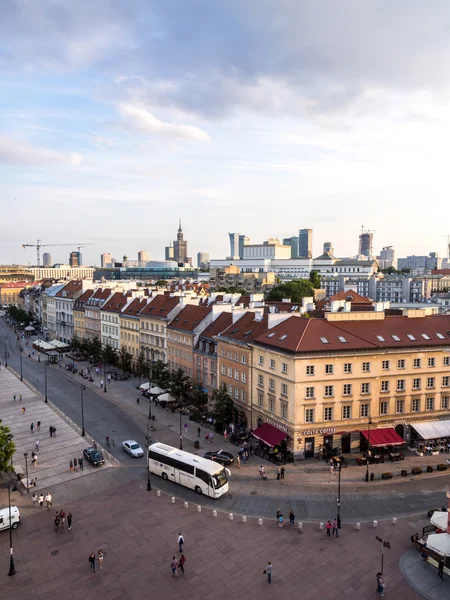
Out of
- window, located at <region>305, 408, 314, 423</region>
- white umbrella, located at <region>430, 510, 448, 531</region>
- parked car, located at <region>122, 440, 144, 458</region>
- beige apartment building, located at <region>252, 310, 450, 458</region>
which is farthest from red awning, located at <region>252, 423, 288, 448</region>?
white umbrella, located at <region>430, 510, 448, 531</region>

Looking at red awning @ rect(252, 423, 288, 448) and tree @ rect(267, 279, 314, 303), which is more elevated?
tree @ rect(267, 279, 314, 303)

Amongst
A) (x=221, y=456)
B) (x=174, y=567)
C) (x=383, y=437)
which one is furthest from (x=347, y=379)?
(x=174, y=567)

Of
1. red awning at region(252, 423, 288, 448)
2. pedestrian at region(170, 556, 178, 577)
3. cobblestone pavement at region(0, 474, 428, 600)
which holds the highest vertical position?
red awning at region(252, 423, 288, 448)

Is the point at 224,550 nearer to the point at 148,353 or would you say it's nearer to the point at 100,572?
the point at 100,572

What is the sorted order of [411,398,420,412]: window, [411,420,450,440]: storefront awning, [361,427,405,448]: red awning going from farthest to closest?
[411,398,420,412]: window
[411,420,450,440]: storefront awning
[361,427,405,448]: red awning

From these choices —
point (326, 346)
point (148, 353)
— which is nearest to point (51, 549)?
point (326, 346)

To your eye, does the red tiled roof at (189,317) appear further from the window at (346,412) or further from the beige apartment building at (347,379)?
the window at (346,412)

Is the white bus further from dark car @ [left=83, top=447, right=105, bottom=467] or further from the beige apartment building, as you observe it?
the beige apartment building
